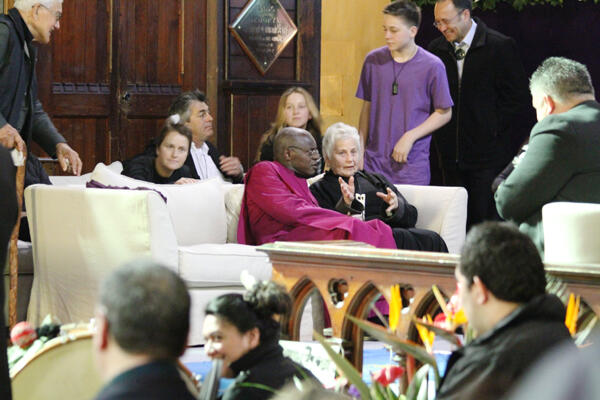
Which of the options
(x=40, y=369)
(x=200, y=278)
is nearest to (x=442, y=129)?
(x=200, y=278)

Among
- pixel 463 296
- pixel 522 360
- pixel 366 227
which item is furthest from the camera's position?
pixel 366 227

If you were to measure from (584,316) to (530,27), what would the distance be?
18.0 ft

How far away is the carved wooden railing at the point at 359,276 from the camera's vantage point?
3270 mm

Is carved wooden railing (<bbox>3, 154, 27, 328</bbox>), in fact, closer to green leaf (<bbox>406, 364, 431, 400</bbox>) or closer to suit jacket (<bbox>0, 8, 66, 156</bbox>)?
suit jacket (<bbox>0, 8, 66, 156</bbox>)

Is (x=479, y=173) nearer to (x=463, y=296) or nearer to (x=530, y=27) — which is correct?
(x=530, y=27)

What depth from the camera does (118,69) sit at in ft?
24.6

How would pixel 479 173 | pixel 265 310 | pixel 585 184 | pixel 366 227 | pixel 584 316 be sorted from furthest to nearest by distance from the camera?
pixel 479 173 < pixel 366 227 < pixel 585 184 < pixel 584 316 < pixel 265 310

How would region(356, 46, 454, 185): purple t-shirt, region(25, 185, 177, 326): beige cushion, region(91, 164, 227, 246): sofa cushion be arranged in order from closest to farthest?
region(25, 185, 177, 326): beige cushion
region(91, 164, 227, 246): sofa cushion
region(356, 46, 454, 185): purple t-shirt

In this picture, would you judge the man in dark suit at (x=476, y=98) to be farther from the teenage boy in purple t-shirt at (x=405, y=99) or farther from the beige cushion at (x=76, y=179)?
the beige cushion at (x=76, y=179)

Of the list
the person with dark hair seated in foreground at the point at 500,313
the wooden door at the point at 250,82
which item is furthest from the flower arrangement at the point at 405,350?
the wooden door at the point at 250,82

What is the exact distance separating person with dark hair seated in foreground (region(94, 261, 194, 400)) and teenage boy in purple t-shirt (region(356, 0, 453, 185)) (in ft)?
16.9

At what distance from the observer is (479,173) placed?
7.33 metres

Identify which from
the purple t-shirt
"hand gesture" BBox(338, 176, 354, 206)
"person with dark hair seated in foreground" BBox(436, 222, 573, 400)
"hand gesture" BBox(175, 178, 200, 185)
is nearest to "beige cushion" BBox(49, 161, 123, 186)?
"hand gesture" BBox(175, 178, 200, 185)

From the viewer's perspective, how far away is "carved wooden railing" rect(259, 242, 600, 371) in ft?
10.7
